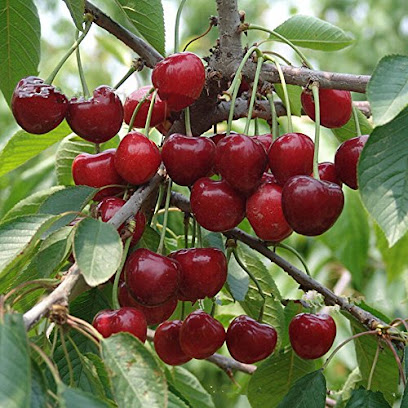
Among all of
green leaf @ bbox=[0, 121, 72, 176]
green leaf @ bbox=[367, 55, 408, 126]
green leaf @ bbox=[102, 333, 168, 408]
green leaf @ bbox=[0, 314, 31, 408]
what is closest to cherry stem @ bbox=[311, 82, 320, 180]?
green leaf @ bbox=[367, 55, 408, 126]

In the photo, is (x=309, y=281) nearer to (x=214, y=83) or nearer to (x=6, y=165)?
(x=214, y=83)

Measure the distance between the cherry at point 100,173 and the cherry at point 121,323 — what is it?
265 mm

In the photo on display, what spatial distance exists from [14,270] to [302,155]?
44 cm

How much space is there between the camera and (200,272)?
3.55 ft

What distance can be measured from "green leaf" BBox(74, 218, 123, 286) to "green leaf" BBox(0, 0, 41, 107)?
525 millimetres

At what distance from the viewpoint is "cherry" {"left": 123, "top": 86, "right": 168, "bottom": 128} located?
49.3 inches

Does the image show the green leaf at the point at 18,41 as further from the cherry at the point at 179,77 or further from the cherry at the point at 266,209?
the cherry at the point at 266,209

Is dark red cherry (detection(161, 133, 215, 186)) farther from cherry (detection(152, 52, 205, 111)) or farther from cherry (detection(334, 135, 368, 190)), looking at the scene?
cherry (detection(334, 135, 368, 190))

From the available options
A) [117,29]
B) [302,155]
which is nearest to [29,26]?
[117,29]

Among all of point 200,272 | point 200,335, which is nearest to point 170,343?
point 200,335

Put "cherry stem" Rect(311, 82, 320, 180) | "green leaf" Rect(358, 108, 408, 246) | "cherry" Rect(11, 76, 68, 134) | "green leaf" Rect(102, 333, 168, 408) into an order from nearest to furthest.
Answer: "green leaf" Rect(102, 333, 168, 408)
"green leaf" Rect(358, 108, 408, 246)
"cherry stem" Rect(311, 82, 320, 180)
"cherry" Rect(11, 76, 68, 134)

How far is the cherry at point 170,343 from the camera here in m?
1.23

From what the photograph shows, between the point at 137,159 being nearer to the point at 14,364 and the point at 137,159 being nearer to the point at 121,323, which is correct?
the point at 121,323

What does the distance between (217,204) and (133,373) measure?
33 cm
